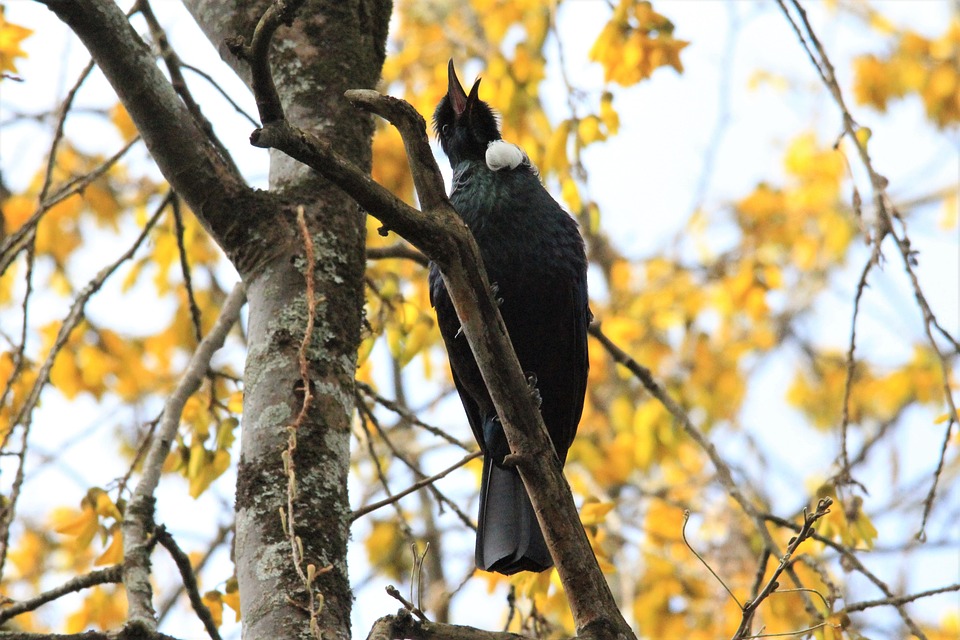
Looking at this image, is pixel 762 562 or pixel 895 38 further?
pixel 895 38

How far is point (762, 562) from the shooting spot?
8.24ft

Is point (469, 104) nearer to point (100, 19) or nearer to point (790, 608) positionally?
point (100, 19)

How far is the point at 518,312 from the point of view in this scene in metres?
3.05

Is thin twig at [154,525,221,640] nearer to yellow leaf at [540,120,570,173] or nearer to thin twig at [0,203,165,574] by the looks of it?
thin twig at [0,203,165,574]

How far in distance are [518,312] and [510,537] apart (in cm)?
66

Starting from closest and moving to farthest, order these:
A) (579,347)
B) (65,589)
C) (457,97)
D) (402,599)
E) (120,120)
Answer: (402,599), (65,589), (579,347), (457,97), (120,120)

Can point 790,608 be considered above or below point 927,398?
below

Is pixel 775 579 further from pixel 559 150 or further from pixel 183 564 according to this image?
pixel 559 150

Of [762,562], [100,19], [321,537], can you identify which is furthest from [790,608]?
[100,19]

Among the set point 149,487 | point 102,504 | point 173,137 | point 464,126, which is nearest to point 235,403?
point 102,504

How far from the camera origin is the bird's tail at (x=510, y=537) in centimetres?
278

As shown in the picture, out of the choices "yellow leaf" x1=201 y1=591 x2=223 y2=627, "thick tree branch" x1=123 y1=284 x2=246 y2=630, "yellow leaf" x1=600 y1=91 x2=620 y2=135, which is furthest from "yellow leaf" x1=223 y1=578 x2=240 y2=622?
"yellow leaf" x1=600 y1=91 x2=620 y2=135

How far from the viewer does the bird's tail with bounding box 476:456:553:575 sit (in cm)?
278

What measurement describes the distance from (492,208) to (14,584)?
16.3ft
